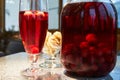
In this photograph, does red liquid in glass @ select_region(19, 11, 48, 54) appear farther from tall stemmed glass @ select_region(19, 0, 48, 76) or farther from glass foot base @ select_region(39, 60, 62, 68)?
glass foot base @ select_region(39, 60, 62, 68)

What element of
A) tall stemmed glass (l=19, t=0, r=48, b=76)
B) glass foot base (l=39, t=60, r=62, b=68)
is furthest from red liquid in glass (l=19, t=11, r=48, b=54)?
glass foot base (l=39, t=60, r=62, b=68)

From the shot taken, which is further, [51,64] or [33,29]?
[51,64]

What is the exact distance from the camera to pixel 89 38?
58cm

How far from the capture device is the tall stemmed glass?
24.6 inches

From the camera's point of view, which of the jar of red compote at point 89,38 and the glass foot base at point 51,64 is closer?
the jar of red compote at point 89,38

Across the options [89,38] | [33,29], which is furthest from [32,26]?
[89,38]

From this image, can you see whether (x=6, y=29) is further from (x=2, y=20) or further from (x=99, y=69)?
(x=99, y=69)

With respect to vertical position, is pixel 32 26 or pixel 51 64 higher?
pixel 32 26

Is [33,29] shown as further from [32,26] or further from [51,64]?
[51,64]

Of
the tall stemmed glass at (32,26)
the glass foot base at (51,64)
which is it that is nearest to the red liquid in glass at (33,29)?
the tall stemmed glass at (32,26)

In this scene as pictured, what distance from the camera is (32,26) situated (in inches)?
24.6

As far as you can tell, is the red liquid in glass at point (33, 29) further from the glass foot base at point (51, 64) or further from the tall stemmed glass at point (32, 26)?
the glass foot base at point (51, 64)

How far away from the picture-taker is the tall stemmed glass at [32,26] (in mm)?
625

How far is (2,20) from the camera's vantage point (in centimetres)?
565
